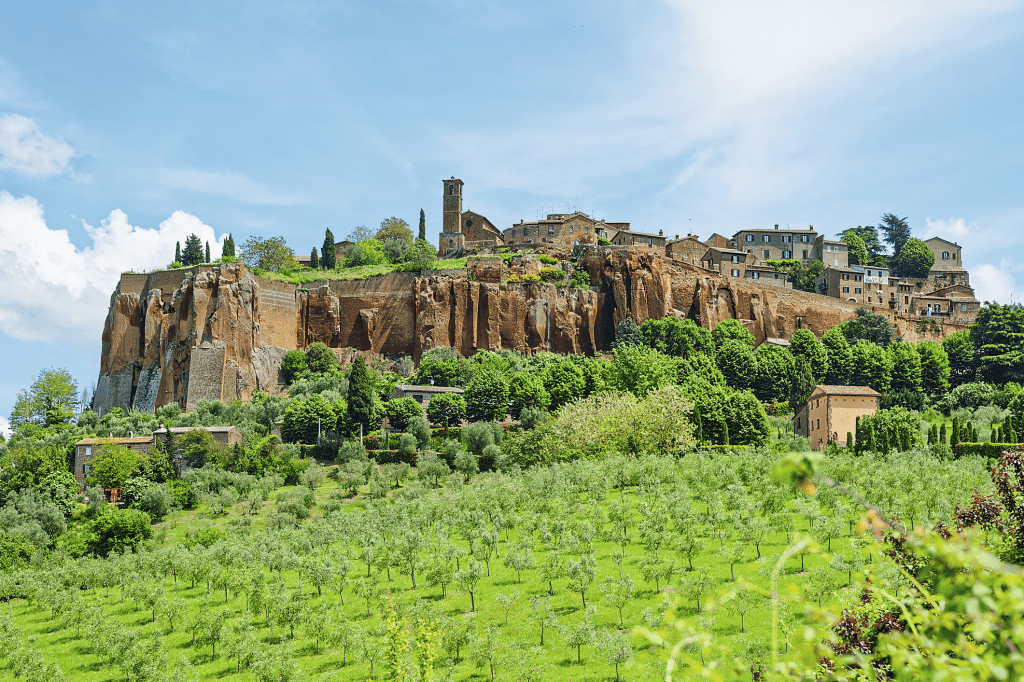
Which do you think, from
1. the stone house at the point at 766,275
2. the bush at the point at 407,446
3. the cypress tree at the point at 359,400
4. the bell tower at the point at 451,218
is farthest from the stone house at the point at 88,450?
the stone house at the point at 766,275

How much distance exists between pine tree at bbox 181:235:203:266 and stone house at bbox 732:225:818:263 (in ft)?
243

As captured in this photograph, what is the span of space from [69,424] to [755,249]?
87.1m

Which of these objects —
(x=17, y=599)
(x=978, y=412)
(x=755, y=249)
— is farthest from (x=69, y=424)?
(x=755, y=249)

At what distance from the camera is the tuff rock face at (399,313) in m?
77.9

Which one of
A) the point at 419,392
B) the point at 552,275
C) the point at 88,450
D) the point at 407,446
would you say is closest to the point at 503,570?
the point at 407,446

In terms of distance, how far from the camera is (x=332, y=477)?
51.6m

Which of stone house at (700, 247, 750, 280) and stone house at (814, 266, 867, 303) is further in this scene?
stone house at (700, 247, 750, 280)

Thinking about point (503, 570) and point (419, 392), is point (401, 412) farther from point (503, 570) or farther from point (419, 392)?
point (503, 570)

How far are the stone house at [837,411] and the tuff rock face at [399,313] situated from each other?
1171 inches

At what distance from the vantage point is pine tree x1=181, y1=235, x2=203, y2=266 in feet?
327

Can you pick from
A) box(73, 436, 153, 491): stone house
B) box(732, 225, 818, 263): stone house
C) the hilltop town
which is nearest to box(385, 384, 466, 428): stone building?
box(73, 436, 153, 491): stone house

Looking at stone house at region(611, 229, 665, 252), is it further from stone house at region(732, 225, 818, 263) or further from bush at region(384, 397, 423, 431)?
bush at region(384, 397, 423, 431)

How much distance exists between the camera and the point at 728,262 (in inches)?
3917

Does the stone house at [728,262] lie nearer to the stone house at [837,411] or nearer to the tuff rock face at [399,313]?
the tuff rock face at [399,313]
